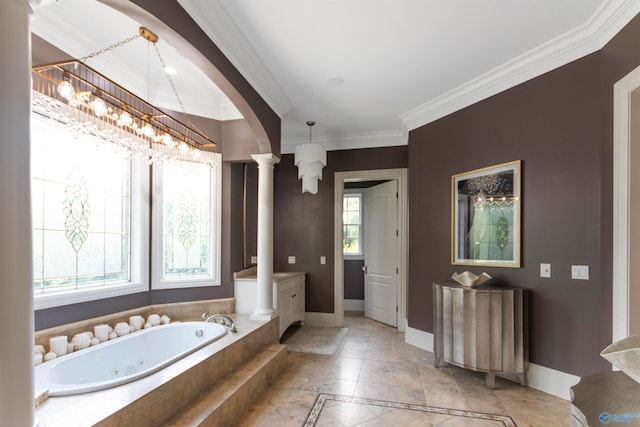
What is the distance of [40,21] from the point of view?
2.28 meters

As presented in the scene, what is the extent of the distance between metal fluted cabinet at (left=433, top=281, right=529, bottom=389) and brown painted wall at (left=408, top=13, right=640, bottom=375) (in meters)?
0.16

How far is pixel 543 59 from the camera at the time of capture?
2709 mm

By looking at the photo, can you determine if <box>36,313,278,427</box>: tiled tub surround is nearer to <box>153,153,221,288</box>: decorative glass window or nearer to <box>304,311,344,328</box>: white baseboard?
<box>153,153,221,288</box>: decorative glass window

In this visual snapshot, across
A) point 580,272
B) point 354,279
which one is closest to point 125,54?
point 580,272

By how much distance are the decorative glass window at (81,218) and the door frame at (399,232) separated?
103 inches

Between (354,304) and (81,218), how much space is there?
4508 mm

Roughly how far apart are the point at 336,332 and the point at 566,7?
4098mm

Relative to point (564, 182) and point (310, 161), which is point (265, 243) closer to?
point (310, 161)

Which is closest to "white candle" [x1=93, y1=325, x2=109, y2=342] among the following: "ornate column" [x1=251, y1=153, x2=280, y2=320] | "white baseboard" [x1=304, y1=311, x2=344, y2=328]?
"ornate column" [x1=251, y1=153, x2=280, y2=320]

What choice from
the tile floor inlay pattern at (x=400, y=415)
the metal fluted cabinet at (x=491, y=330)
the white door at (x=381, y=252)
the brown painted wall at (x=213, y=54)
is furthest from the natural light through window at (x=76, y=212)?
the white door at (x=381, y=252)

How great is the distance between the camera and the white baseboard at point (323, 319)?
4801 mm

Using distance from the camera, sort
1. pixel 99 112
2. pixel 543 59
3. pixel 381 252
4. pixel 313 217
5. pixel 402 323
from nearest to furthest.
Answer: pixel 99 112
pixel 543 59
pixel 402 323
pixel 313 217
pixel 381 252

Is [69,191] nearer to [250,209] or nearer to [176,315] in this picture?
[176,315]

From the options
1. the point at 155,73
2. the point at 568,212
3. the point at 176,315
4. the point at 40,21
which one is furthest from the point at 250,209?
the point at 568,212
